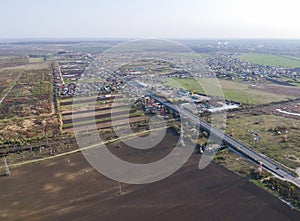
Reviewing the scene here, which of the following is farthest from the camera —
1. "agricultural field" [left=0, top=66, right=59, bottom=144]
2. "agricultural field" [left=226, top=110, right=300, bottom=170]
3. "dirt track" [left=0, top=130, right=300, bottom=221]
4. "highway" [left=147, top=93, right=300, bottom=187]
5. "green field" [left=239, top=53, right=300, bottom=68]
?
"green field" [left=239, top=53, right=300, bottom=68]

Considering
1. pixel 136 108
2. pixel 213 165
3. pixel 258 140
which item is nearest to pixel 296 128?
pixel 258 140

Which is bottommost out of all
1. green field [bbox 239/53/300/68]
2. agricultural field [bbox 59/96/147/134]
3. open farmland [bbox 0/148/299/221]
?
open farmland [bbox 0/148/299/221]

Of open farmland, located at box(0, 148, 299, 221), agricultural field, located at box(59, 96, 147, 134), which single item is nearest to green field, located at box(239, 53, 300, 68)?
agricultural field, located at box(59, 96, 147, 134)

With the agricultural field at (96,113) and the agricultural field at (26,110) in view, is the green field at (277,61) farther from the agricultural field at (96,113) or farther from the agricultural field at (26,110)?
the agricultural field at (26,110)

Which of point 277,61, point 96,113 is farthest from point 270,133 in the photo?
point 277,61

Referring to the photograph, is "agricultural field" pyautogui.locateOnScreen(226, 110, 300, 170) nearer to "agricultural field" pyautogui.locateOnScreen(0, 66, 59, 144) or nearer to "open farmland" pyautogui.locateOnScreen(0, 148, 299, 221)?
"open farmland" pyautogui.locateOnScreen(0, 148, 299, 221)

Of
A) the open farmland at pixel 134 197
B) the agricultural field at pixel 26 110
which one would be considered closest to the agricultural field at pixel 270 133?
the open farmland at pixel 134 197

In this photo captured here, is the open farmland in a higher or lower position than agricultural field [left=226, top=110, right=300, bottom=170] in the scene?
lower
